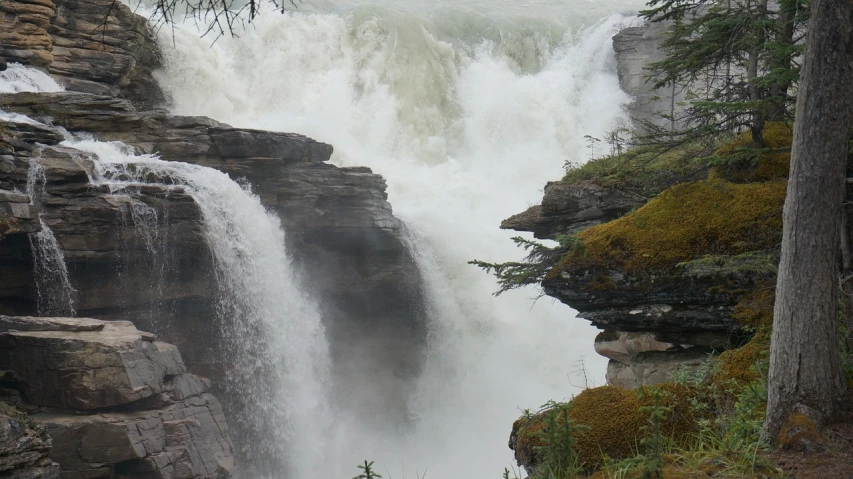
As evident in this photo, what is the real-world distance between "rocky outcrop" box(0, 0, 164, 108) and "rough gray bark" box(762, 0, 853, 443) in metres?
18.6

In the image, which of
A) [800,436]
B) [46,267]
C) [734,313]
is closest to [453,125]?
[46,267]

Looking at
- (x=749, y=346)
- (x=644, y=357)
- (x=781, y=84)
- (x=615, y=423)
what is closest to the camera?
(x=615, y=423)

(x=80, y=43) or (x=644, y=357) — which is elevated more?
(x=80, y=43)

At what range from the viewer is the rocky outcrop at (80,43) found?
19.4m

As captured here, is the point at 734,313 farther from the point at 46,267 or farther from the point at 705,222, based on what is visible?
the point at 46,267

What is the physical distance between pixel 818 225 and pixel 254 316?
43.7ft

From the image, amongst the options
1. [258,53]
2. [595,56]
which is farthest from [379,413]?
[595,56]

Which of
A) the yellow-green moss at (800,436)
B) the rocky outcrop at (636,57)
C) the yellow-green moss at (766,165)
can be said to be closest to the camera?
the yellow-green moss at (800,436)

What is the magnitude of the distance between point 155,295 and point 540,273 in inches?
396

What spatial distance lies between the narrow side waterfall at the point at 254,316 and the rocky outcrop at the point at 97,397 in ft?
11.2

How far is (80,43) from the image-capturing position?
68.7 ft

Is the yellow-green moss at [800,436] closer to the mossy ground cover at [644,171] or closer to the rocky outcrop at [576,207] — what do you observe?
the mossy ground cover at [644,171]

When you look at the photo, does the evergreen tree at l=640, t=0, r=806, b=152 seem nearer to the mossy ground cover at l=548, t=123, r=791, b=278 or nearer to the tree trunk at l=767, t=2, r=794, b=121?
the tree trunk at l=767, t=2, r=794, b=121

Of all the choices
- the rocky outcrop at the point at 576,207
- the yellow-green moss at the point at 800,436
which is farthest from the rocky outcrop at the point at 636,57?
the yellow-green moss at the point at 800,436
